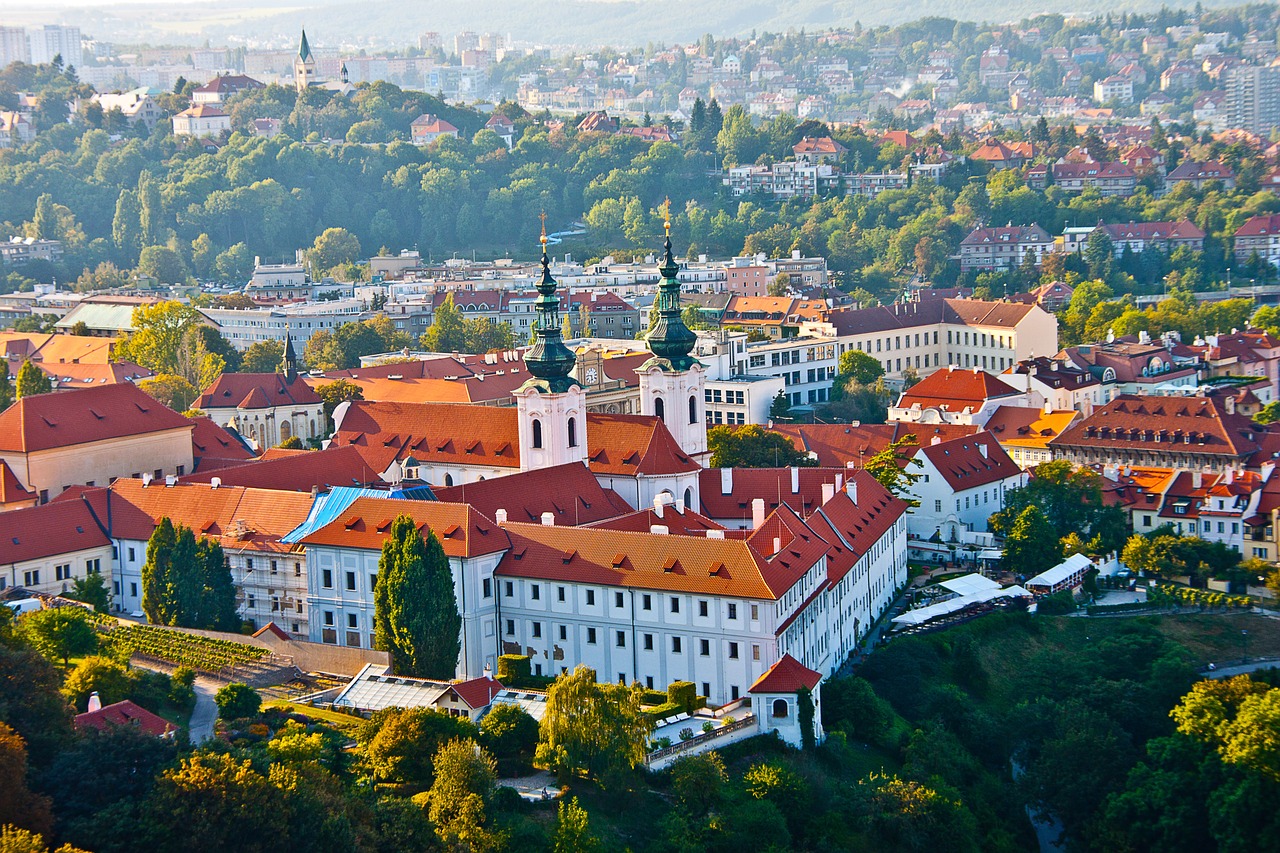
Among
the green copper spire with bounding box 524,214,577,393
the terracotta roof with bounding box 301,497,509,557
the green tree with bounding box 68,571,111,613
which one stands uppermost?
the green copper spire with bounding box 524,214,577,393

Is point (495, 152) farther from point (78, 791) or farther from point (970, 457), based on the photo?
point (78, 791)

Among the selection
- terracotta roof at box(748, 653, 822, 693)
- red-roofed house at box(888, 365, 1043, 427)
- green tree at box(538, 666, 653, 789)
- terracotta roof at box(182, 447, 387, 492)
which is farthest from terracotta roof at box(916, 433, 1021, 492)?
green tree at box(538, 666, 653, 789)

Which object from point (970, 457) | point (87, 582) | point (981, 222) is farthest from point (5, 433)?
point (981, 222)

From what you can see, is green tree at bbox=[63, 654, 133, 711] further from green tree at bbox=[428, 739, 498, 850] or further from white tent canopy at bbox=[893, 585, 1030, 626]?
white tent canopy at bbox=[893, 585, 1030, 626]

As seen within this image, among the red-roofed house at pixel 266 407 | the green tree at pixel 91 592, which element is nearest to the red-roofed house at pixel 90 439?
the green tree at pixel 91 592

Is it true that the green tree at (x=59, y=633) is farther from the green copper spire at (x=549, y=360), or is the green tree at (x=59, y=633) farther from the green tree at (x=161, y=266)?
the green tree at (x=161, y=266)

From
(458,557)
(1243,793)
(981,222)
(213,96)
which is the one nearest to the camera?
(1243,793)
